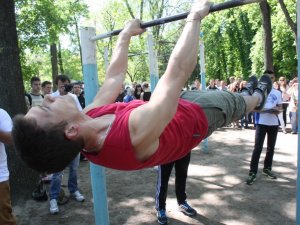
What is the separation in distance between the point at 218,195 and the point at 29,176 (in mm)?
2671

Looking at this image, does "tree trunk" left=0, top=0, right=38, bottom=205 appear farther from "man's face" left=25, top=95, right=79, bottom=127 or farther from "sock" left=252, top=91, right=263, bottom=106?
"sock" left=252, top=91, right=263, bottom=106

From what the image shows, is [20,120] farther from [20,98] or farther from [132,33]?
[20,98]

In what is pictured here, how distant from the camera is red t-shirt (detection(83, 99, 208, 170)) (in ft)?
6.03

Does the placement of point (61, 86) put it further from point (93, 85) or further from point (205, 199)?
point (205, 199)

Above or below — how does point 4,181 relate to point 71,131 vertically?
below

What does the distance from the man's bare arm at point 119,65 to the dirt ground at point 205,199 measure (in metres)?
2.04

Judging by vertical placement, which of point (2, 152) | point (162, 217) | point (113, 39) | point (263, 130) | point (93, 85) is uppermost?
point (113, 39)

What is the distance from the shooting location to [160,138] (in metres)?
1.96

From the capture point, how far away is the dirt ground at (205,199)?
4.02 meters

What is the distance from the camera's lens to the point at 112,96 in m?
2.52

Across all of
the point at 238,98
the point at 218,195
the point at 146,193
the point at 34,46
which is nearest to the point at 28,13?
the point at 34,46

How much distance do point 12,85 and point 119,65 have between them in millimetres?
2616

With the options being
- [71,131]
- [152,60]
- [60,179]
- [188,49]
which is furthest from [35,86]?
[188,49]

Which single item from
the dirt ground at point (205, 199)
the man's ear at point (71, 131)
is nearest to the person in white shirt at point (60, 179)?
the dirt ground at point (205, 199)
